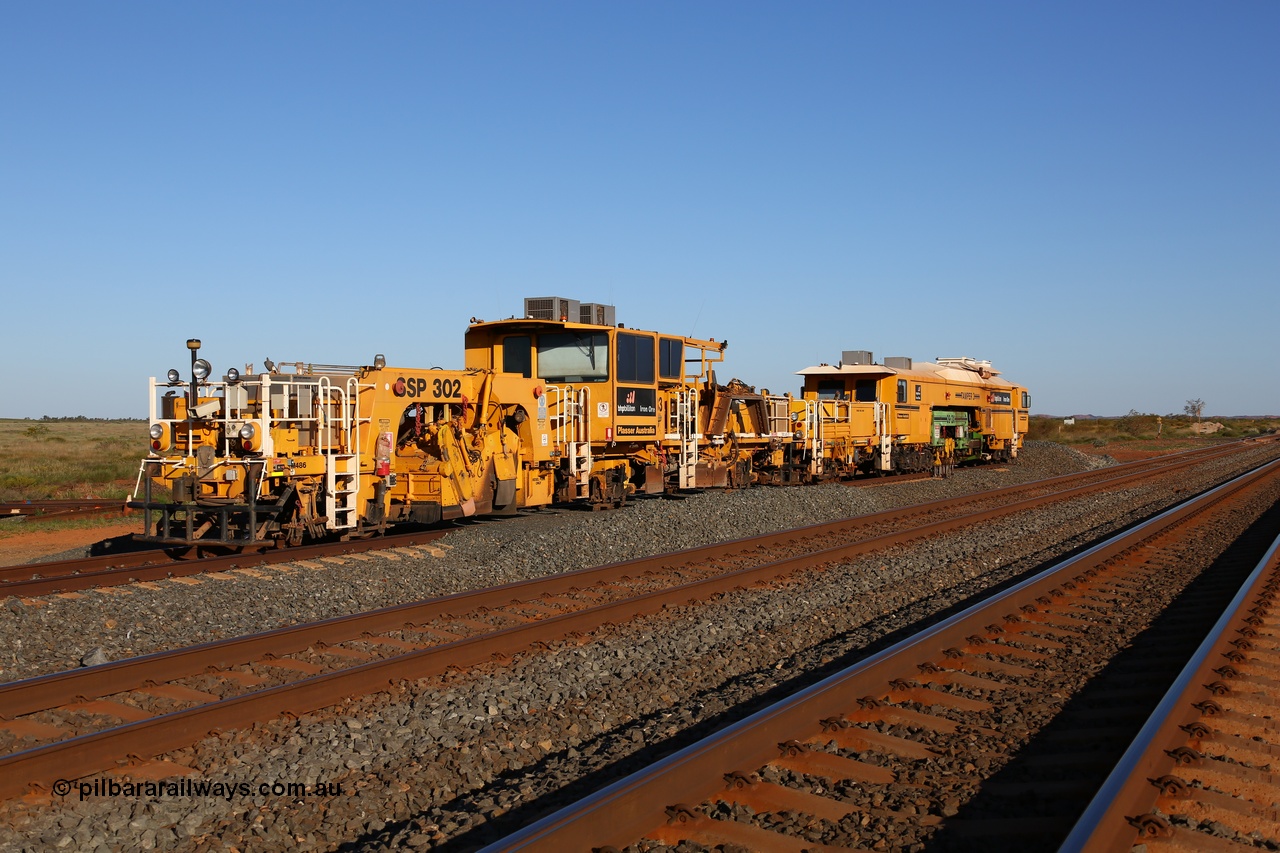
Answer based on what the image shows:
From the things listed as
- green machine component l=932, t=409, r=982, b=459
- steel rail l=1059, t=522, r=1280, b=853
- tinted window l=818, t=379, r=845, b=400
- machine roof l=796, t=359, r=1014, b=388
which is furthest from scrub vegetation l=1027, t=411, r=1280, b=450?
steel rail l=1059, t=522, r=1280, b=853

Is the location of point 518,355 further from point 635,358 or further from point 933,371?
point 933,371

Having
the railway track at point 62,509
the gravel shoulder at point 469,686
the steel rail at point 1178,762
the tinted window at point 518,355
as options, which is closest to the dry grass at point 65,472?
the railway track at point 62,509

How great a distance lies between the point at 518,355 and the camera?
55.3 ft

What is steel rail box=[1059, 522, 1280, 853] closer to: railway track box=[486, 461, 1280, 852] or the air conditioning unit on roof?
railway track box=[486, 461, 1280, 852]

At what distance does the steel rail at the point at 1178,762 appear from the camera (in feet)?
12.5

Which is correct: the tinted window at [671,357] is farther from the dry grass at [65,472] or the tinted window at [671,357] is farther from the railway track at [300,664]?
the dry grass at [65,472]

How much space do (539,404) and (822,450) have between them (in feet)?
39.6

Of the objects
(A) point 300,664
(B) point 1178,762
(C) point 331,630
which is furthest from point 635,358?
(B) point 1178,762

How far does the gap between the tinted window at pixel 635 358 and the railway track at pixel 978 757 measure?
31.2 ft

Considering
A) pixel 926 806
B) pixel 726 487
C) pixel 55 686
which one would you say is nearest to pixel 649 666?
pixel 926 806

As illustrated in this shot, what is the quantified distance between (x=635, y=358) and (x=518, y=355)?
196cm

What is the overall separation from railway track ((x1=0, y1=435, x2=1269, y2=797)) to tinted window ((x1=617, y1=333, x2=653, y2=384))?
563cm

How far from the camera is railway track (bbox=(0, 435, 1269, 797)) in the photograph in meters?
5.07

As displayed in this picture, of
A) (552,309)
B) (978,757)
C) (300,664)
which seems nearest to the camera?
(978,757)
